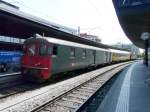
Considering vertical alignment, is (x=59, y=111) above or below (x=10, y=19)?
below

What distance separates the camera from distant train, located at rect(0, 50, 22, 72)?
825 inches

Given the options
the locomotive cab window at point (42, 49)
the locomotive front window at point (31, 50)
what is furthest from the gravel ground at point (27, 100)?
the locomotive front window at point (31, 50)

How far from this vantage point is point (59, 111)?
29.0 feet

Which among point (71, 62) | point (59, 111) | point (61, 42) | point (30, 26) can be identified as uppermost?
point (30, 26)

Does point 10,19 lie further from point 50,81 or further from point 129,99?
point 129,99

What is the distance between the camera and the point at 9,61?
862 inches

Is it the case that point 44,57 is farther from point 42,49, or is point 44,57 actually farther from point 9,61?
point 9,61

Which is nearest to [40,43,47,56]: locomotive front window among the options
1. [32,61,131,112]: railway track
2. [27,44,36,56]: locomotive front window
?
[27,44,36,56]: locomotive front window

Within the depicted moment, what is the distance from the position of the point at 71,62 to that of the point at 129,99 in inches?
316

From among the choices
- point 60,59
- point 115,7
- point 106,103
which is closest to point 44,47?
point 60,59

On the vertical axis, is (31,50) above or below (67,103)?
above

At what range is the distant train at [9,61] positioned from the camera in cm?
2095

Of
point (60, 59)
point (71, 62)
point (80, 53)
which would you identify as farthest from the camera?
point (80, 53)

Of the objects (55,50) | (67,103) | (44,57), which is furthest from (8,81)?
(67,103)
